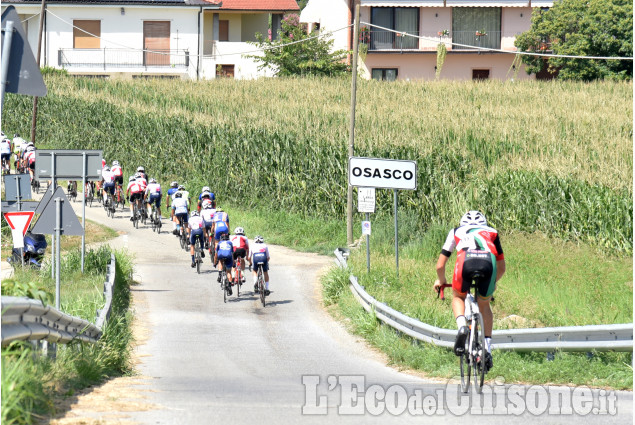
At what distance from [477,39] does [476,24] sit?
100 cm

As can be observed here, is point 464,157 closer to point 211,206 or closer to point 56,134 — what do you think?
point 211,206

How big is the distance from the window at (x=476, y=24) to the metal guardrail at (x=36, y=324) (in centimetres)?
5264

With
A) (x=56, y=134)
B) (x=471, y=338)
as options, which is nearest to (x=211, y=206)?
(x=471, y=338)

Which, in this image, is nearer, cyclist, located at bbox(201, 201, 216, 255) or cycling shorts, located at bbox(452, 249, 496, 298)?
cycling shorts, located at bbox(452, 249, 496, 298)

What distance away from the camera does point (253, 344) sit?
16.5 m

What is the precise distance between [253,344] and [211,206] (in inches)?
370

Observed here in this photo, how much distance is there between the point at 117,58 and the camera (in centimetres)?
6272

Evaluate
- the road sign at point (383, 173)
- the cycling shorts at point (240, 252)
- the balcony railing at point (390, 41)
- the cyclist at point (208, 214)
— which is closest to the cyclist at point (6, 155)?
the cyclist at point (208, 214)

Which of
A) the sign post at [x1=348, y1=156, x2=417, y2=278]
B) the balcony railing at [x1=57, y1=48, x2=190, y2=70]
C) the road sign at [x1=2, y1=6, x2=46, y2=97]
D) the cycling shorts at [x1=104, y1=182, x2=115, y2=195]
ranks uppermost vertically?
the balcony railing at [x1=57, y1=48, x2=190, y2=70]

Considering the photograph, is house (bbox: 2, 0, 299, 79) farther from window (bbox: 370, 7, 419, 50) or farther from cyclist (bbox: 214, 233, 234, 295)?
cyclist (bbox: 214, 233, 234, 295)

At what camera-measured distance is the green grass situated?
7059 mm

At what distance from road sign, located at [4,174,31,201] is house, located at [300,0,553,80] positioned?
41430 mm

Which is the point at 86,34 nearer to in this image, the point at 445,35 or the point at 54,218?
the point at 445,35

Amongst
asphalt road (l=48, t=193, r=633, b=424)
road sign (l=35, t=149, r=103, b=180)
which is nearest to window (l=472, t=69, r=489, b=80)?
asphalt road (l=48, t=193, r=633, b=424)
